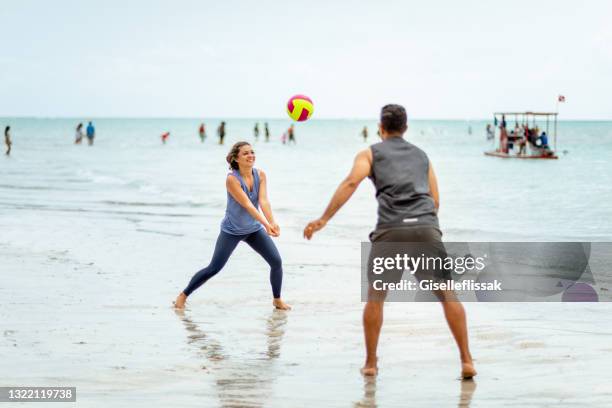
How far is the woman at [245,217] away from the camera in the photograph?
23.0 feet

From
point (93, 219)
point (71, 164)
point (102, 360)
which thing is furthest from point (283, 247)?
point (71, 164)

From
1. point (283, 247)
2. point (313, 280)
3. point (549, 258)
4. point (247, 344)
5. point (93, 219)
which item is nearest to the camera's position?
point (247, 344)

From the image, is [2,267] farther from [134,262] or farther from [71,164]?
[71,164]

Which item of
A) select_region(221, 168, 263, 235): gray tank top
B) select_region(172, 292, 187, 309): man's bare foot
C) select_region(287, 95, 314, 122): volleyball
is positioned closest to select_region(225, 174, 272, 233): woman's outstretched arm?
select_region(221, 168, 263, 235): gray tank top

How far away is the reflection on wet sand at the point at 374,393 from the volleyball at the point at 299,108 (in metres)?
6.18

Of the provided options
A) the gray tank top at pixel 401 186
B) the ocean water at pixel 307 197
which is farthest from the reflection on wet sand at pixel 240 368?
the ocean water at pixel 307 197

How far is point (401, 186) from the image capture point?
16.0 ft

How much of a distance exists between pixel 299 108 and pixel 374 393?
660 cm

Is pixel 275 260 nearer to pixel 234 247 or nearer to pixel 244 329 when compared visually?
pixel 234 247

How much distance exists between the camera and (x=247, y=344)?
6184mm

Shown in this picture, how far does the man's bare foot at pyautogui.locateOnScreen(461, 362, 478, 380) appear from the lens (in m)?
5.09

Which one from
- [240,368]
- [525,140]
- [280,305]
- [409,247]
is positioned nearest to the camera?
[409,247]

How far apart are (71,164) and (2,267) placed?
82.7 ft

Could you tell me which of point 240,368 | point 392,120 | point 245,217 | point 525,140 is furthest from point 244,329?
point 525,140
